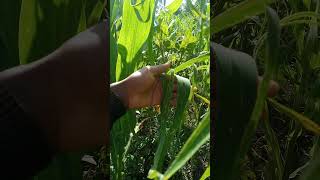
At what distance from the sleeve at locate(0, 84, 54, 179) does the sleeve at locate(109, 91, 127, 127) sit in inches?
6.9

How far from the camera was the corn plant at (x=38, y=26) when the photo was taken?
0.79m

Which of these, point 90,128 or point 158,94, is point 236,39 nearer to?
point 158,94

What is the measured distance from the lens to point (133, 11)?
3.23 ft

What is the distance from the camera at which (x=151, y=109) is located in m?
0.98

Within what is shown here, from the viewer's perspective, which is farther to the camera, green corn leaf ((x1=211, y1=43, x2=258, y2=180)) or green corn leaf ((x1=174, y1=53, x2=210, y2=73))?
green corn leaf ((x1=174, y1=53, x2=210, y2=73))

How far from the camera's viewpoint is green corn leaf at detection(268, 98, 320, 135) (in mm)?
817

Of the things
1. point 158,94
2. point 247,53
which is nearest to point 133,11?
point 158,94

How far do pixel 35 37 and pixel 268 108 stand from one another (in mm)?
519

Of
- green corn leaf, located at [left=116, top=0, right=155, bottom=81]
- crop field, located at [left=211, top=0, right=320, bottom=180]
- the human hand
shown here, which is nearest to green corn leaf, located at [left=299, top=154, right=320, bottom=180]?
crop field, located at [left=211, top=0, right=320, bottom=180]

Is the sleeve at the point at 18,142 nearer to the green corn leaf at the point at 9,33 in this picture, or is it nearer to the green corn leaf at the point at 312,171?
the green corn leaf at the point at 9,33

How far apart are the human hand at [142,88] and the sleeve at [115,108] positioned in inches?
0.5

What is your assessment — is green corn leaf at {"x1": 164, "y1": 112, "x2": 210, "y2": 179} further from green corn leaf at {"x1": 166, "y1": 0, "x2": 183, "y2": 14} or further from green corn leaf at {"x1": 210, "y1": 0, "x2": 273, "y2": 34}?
green corn leaf at {"x1": 166, "y1": 0, "x2": 183, "y2": 14}

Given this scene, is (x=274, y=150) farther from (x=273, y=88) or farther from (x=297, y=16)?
(x=297, y=16)

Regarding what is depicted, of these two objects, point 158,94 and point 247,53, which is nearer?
point 247,53
